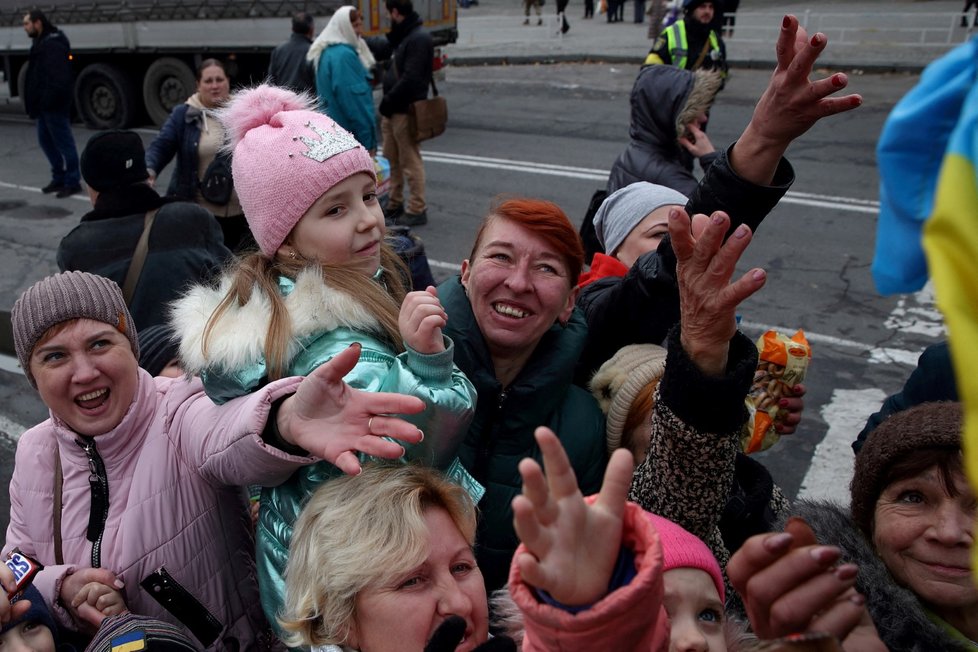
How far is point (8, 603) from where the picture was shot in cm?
210

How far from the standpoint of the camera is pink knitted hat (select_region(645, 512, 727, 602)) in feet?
6.00

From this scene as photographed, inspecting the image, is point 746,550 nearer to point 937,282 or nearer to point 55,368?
point 937,282

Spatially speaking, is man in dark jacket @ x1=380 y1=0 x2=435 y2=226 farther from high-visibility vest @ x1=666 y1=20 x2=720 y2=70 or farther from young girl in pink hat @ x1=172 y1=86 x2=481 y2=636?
young girl in pink hat @ x1=172 y1=86 x2=481 y2=636

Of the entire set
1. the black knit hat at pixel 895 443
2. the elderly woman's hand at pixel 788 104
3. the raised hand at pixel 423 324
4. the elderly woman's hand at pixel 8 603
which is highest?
the elderly woman's hand at pixel 788 104

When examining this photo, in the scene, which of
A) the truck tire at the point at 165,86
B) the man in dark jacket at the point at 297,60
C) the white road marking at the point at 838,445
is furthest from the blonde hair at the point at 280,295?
the truck tire at the point at 165,86

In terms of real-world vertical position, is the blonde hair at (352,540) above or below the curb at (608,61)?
above

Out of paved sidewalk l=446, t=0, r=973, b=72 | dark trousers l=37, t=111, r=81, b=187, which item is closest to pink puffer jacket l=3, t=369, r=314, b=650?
dark trousers l=37, t=111, r=81, b=187

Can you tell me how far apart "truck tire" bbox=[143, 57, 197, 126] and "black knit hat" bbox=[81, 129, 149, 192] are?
10.2 metres

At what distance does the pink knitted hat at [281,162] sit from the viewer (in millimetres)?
2473

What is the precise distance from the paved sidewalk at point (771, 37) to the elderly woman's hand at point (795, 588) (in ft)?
54.9

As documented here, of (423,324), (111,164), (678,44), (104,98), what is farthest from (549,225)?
(104,98)

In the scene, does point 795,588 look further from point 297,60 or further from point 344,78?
point 297,60

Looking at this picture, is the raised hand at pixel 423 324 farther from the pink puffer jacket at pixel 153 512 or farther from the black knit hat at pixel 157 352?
the black knit hat at pixel 157 352

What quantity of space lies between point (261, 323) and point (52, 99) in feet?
33.2
